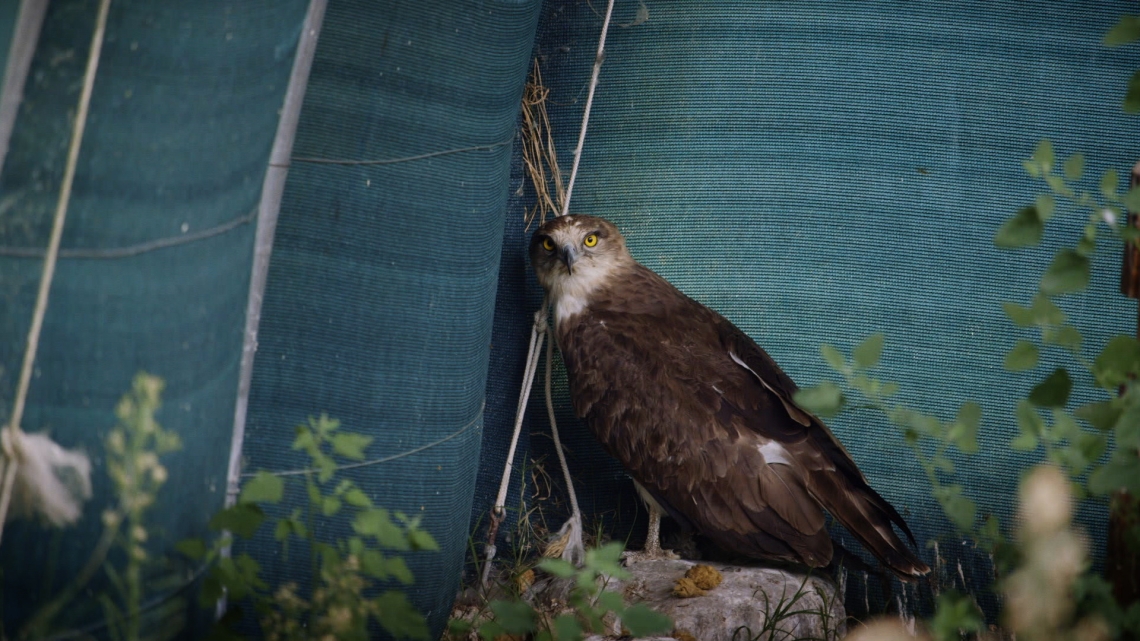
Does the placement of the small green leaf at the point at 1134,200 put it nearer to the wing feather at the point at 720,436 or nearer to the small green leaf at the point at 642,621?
the small green leaf at the point at 642,621

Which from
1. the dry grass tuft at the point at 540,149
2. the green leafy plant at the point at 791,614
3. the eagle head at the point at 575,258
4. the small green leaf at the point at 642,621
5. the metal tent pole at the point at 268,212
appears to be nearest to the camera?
the small green leaf at the point at 642,621

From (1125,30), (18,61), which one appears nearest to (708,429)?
(1125,30)

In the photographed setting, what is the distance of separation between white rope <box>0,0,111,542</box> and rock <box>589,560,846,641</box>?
7.21ft

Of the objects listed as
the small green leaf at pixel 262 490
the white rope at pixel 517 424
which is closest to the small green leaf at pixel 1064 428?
the small green leaf at pixel 262 490

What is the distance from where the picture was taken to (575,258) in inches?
163

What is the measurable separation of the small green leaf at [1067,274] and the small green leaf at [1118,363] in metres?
0.12

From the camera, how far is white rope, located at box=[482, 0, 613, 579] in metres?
4.20

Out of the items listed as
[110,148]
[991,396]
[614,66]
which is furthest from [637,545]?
[110,148]

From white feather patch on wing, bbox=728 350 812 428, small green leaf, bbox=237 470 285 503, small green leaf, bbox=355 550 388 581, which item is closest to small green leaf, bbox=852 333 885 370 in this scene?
small green leaf, bbox=355 550 388 581

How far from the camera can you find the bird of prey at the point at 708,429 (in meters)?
3.86

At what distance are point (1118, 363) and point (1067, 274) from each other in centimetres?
17

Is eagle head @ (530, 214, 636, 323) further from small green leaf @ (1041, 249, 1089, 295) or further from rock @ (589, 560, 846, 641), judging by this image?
small green leaf @ (1041, 249, 1089, 295)

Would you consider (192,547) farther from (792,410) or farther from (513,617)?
(792,410)

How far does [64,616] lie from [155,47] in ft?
3.51
